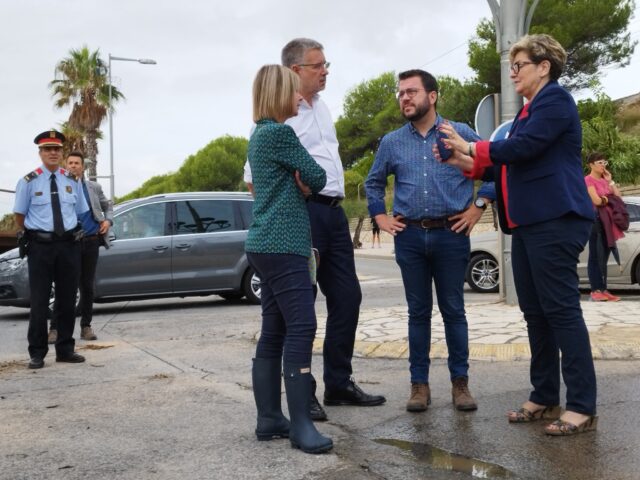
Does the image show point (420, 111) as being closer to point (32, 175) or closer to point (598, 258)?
point (32, 175)

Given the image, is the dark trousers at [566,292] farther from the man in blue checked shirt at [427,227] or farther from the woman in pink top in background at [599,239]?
the woman in pink top in background at [599,239]

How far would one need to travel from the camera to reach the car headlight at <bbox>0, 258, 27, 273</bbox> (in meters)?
10.9

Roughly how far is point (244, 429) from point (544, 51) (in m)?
2.34

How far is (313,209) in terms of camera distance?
4707 millimetres

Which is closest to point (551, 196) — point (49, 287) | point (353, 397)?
point (353, 397)

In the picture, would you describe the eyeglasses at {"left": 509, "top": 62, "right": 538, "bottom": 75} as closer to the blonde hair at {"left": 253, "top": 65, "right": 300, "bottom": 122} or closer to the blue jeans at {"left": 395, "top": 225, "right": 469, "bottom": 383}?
the blue jeans at {"left": 395, "top": 225, "right": 469, "bottom": 383}

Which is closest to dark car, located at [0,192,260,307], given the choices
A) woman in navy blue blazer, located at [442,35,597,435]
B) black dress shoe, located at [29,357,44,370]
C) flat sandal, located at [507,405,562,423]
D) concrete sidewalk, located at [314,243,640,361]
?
concrete sidewalk, located at [314,243,640,361]

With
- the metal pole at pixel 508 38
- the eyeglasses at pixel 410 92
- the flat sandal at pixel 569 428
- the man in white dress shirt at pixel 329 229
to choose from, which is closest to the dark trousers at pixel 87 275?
the metal pole at pixel 508 38

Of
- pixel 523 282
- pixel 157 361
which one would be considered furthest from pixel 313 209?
pixel 157 361

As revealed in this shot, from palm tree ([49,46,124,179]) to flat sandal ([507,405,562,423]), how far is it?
3976cm

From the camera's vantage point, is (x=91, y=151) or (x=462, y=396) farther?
(x=91, y=151)

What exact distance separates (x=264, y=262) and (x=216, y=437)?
86cm

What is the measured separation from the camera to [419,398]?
4695 millimetres

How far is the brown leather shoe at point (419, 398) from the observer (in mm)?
4641
